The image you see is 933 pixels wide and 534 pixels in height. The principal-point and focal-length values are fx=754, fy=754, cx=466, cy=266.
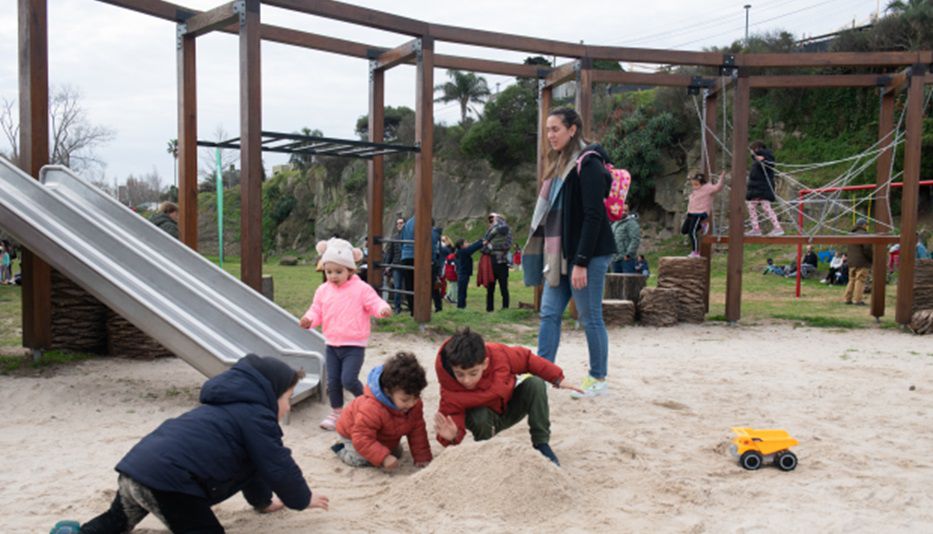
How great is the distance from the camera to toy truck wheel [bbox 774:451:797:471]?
146 inches

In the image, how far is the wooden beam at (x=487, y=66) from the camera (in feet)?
31.1

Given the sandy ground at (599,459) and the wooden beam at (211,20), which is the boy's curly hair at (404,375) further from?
the wooden beam at (211,20)

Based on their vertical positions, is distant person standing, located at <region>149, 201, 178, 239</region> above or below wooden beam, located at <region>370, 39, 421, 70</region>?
below

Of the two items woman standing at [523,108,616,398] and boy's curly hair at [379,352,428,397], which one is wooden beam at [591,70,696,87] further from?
boy's curly hair at [379,352,428,397]

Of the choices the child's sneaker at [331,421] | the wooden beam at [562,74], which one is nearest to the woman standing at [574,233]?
the child's sneaker at [331,421]

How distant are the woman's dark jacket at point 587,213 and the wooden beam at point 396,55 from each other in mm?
3719

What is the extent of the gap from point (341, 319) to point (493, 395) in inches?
49.2

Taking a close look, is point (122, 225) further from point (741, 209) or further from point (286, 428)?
point (741, 209)

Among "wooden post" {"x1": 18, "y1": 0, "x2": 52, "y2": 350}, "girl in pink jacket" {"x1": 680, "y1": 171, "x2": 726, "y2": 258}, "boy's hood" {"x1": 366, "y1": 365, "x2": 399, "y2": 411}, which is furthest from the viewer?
"girl in pink jacket" {"x1": 680, "y1": 171, "x2": 726, "y2": 258}

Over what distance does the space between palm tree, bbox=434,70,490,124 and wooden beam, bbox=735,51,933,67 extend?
109 feet

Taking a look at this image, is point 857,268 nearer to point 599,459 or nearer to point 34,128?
point 599,459

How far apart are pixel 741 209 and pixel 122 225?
739 centimetres

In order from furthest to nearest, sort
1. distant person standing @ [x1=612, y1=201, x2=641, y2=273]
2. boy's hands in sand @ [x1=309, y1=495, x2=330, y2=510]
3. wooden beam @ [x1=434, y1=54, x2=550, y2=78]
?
1. distant person standing @ [x1=612, y1=201, x2=641, y2=273]
2. wooden beam @ [x1=434, y1=54, x2=550, y2=78]
3. boy's hands in sand @ [x1=309, y1=495, x2=330, y2=510]

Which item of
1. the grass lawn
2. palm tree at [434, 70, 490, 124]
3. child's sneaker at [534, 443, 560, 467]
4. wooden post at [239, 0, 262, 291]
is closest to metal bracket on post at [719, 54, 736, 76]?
the grass lawn
